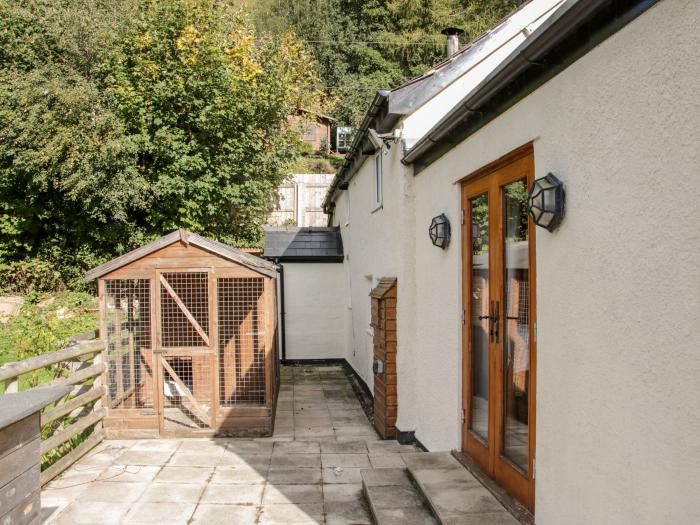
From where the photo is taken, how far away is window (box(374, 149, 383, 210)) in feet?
27.0

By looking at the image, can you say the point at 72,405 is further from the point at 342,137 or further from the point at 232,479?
the point at 342,137

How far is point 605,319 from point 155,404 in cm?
571

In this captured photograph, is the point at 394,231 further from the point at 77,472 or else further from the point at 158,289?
the point at 77,472

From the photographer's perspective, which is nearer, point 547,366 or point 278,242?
point 547,366

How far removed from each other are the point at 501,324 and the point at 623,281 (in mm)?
1714

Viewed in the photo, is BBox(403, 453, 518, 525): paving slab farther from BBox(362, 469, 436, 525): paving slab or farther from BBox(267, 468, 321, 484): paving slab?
BBox(267, 468, 321, 484): paving slab

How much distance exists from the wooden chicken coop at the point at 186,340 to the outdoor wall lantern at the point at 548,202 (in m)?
4.45

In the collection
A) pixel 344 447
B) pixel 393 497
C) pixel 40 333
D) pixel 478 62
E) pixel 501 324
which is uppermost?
pixel 478 62

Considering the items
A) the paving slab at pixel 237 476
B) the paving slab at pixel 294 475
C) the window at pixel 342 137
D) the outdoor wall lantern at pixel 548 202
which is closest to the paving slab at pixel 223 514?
the paving slab at pixel 237 476

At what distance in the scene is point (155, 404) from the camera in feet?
22.3

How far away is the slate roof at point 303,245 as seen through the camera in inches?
503

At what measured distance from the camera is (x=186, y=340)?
7.71m

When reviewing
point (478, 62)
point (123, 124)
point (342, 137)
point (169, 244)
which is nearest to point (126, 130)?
point (123, 124)

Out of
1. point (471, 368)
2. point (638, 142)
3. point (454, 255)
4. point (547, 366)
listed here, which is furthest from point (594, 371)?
point (454, 255)
